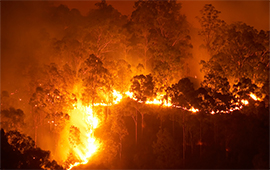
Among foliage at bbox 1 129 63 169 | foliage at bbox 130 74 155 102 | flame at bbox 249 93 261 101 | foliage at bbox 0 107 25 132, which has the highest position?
foliage at bbox 130 74 155 102

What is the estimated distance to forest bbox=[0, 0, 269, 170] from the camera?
55.2ft

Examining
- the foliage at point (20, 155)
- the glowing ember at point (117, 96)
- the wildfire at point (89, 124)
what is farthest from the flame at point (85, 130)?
the foliage at point (20, 155)

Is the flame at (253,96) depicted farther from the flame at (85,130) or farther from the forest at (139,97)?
the flame at (85,130)

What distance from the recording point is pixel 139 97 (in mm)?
19984

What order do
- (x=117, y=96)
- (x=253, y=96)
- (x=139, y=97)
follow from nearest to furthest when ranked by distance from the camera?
(x=253, y=96) < (x=139, y=97) < (x=117, y=96)

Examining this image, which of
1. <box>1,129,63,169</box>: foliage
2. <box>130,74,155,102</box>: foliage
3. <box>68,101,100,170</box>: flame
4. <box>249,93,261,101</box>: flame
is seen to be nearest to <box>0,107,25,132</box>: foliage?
<box>1,129,63,169</box>: foliage

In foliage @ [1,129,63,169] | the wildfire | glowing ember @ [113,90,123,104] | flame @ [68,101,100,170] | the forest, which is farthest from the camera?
glowing ember @ [113,90,123,104]

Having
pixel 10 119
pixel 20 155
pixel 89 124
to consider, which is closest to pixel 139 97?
pixel 89 124

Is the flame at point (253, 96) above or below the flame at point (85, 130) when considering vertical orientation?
above

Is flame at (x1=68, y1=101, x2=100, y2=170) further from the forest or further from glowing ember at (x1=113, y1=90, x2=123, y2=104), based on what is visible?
glowing ember at (x1=113, y1=90, x2=123, y2=104)

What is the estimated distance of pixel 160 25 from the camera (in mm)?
25438

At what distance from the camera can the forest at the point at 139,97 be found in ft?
55.2

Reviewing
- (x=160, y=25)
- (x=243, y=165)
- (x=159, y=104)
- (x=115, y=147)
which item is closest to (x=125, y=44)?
(x=160, y=25)

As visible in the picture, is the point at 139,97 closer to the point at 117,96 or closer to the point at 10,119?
the point at 117,96
